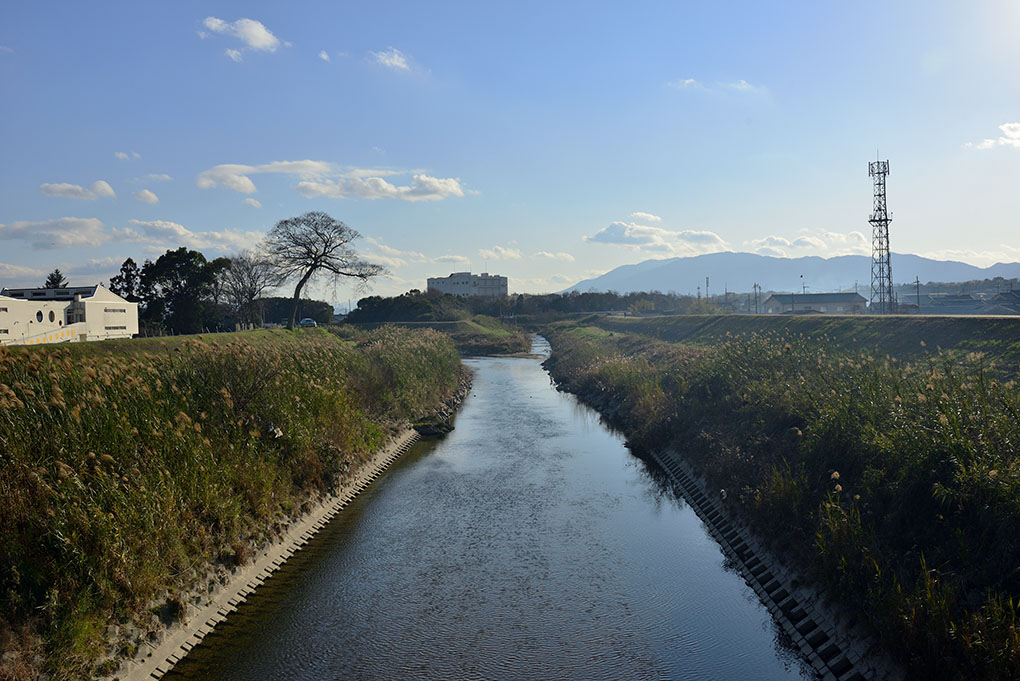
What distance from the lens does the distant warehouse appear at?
3324 inches

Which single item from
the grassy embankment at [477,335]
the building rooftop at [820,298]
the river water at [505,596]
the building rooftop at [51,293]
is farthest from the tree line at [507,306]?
the river water at [505,596]

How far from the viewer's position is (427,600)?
41.7 ft

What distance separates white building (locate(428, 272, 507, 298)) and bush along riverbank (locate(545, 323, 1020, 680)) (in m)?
146

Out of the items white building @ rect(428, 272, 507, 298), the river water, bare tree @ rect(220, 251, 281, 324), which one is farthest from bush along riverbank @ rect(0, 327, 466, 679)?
white building @ rect(428, 272, 507, 298)

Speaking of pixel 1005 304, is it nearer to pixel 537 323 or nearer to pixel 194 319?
pixel 537 323

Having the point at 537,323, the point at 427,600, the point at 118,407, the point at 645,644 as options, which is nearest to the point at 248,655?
the point at 427,600

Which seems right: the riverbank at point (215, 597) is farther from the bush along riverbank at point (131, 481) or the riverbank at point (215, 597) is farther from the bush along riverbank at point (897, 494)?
the bush along riverbank at point (897, 494)

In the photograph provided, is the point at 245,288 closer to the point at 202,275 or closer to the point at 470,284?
the point at 202,275

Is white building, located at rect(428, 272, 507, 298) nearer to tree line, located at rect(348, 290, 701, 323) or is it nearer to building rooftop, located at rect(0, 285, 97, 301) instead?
tree line, located at rect(348, 290, 701, 323)

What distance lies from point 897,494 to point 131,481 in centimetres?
1219

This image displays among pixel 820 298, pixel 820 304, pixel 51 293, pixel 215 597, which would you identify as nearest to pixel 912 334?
pixel 215 597

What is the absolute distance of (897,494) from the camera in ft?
35.3

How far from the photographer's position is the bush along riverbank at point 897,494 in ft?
26.9

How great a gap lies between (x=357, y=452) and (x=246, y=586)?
28.6ft
